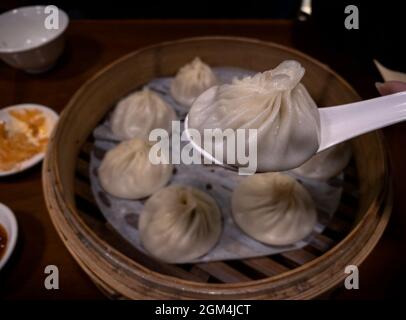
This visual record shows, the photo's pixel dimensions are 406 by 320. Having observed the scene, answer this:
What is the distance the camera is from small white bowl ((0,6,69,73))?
1.93 metres

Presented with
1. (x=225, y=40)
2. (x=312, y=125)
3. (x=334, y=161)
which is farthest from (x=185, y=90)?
(x=312, y=125)

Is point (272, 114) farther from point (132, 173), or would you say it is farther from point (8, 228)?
point (8, 228)

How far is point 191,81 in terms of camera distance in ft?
6.14

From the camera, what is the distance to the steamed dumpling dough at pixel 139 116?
5.91ft

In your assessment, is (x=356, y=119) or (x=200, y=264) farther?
(x=200, y=264)

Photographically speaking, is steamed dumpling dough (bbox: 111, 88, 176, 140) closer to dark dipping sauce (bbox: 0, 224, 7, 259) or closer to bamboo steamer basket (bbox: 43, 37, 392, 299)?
bamboo steamer basket (bbox: 43, 37, 392, 299)

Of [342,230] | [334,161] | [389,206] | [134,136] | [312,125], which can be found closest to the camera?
[312,125]

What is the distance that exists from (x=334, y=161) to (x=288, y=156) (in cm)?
69

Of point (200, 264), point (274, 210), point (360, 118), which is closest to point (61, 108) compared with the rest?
point (200, 264)

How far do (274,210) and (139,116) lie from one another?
2.70 feet

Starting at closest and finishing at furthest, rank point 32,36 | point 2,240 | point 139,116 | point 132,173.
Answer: point 2,240
point 132,173
point 139,116
point 32,36

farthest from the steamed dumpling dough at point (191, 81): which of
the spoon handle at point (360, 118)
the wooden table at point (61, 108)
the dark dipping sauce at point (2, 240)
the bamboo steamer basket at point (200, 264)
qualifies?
the dark dipping sauce at point (2, 240)
